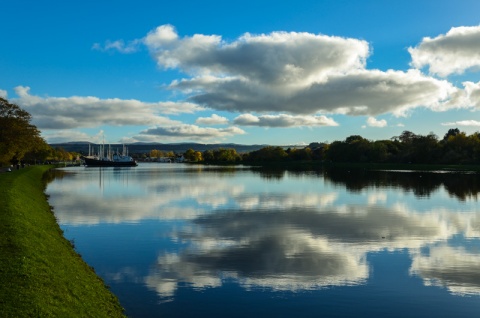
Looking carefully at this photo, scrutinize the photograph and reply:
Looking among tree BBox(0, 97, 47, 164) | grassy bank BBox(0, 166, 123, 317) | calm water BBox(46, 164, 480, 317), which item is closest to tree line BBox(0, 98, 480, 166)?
tree BBox(0, 97, 47, 164)

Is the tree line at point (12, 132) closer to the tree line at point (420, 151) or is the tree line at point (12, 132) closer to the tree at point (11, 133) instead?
the tree at point (11, 133)

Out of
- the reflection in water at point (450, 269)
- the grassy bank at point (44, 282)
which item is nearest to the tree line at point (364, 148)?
the grassy bank at point (44, 282)

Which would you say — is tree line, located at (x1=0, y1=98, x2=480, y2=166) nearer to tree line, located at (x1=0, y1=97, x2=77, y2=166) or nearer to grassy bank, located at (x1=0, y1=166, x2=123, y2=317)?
tree line, located at (x1=0, y1=97, x2=77, y2=166)

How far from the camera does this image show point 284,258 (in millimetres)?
21062

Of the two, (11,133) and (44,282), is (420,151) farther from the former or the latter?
(44,282)

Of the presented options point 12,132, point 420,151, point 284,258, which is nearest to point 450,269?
point 284,258

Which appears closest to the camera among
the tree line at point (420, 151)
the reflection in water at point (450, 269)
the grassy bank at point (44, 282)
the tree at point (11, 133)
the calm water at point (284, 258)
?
the grassy bank at point (44, 282)

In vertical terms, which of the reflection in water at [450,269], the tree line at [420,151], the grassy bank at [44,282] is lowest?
the reflection in water at [450,269]

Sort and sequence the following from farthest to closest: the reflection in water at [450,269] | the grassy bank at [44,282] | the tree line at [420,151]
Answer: the tree line at [420,151], the reflection in water at [450,269], the grassy bank at [44,282]

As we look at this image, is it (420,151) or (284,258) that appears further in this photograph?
(420,151)

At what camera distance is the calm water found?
15.1m

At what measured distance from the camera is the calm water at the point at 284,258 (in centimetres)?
1505

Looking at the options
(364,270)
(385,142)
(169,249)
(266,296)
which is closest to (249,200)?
(169,249)

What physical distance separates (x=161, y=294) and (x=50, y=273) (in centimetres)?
391
